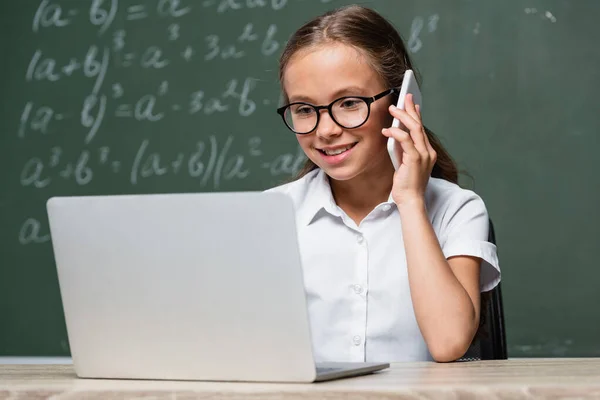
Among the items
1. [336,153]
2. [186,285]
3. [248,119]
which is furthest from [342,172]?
[248,119]

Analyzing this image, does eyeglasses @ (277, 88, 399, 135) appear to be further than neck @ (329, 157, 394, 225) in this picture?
No

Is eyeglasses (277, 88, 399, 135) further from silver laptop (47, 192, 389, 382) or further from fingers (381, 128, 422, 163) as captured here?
silver laptop (47, 192, 389, 382)

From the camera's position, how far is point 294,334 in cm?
79

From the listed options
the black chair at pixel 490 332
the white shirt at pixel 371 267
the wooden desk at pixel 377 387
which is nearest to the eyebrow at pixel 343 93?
the white shirt at pixel 371 267

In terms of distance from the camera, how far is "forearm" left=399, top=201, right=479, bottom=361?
1263 mm

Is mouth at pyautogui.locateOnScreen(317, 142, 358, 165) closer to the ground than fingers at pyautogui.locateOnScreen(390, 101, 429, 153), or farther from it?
closer to the ground

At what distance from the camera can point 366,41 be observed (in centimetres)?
161

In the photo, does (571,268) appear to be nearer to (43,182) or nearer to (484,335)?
(484,335)

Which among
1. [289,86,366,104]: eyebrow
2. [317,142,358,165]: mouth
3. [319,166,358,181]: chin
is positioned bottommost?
[319,166,358,181]: chin

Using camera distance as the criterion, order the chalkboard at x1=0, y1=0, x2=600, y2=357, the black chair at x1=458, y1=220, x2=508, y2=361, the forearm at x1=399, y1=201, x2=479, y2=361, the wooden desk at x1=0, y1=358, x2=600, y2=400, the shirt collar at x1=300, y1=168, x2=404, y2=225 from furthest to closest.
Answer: the chalkboard at x1=0, y1=0, x2=600, y2=357 → the shirt collar at x1=300, y1=168, x2=404, y2=225 → the black chair at x1=458, y1=220, x2=508, y2=361 → the forearm at x1=399, y1=201, x2=479, y2=361 → the wooden desk at x1=0, y1=358, x2=600, y2=400

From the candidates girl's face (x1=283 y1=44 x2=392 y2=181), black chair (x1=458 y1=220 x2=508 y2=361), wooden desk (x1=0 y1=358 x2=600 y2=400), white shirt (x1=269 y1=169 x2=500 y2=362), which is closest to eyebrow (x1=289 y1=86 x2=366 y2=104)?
girl's face (x1=283 y1=44 x2=392 y2=181)

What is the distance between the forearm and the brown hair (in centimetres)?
38

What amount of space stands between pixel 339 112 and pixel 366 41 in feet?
0.66

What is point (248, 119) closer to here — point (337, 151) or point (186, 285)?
point (337, 151)
